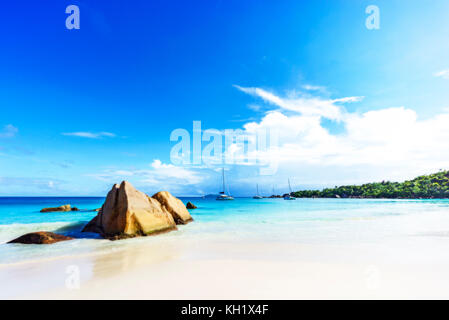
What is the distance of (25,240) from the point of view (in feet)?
25.9

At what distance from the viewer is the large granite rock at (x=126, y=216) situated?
8.87 m

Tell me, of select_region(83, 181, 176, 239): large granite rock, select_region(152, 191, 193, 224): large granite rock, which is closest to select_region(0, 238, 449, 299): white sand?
select_region(83, 181, 176, 239): large granite rock

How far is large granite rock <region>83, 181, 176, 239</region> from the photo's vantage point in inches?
349

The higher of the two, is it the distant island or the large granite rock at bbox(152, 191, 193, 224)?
the large granite rock at bbox(152, 191, 193, 224)

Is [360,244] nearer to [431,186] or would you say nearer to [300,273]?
[300,273]

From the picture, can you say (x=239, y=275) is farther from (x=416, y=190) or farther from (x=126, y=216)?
(x=416, y=190)

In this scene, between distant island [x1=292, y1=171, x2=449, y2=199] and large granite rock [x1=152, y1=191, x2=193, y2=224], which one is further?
distant island [x1=292, y1=171, x2=449, y2=199]

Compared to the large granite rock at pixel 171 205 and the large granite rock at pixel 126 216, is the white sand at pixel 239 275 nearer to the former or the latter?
the large granite rock at pixel 126 216

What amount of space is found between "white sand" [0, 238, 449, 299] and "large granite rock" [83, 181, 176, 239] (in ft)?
8.23

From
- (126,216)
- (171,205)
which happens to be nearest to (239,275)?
(126,216)

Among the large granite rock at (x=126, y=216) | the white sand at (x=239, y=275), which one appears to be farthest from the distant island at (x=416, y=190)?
the large granite rock at (x=126, y=216)

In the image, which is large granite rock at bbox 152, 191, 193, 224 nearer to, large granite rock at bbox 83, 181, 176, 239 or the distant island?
large granite rock at bbox 83, 181, 176, 239
